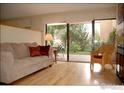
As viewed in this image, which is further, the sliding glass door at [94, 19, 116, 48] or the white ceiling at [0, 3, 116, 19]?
the white ceiling at [0, 3, 116, 19]

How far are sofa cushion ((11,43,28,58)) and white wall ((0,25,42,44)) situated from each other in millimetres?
377

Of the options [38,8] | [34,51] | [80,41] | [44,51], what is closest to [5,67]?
[34,51]

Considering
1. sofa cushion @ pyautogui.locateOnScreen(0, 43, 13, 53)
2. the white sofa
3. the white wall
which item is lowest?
the white sofa

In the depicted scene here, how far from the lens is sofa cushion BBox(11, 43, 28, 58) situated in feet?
12.7

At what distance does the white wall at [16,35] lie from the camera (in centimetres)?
403

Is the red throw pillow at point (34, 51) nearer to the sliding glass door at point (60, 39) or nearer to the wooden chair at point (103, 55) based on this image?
the sliding glass door at point (60, 39)

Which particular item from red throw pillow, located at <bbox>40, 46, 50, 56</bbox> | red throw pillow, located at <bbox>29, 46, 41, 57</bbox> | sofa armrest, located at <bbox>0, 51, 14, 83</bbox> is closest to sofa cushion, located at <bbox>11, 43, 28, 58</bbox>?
red throw pillow, located at <bbox>29, 46, 41, 57</bbox>

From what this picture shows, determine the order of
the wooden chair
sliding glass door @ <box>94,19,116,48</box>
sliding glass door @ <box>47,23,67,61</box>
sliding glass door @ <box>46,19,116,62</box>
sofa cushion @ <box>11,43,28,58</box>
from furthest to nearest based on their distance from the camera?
sliding glass door @ <box>47,23,67,61</box>
sliding glass door @ <box>46,19,116,62</box>
sliding glass door @ <box>94,19,116,48</box>
the wooden chair
sofa cushion @ <box>11,43,28,58</box>

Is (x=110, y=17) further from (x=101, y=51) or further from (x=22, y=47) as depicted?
(x=22, y=47)

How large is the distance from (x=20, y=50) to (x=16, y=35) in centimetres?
68

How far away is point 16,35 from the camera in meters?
4.52

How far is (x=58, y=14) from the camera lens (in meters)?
5.95

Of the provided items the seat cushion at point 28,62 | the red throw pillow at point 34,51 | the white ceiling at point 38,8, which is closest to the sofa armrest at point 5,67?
the seat cushion at point 28,62

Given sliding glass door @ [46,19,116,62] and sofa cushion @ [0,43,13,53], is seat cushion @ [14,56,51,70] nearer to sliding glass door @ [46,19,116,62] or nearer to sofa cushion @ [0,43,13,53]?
sofa cushion @ [0,43,13,53]
